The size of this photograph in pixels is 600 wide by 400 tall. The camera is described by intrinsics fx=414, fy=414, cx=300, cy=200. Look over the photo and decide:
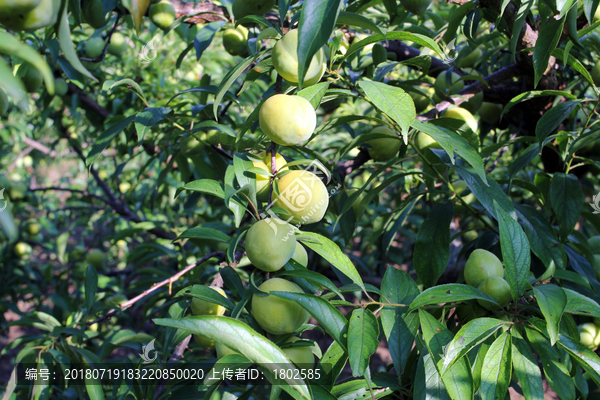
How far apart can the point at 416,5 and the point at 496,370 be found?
724 mm

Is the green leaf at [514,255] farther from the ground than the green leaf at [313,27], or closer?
closer

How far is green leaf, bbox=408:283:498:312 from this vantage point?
1.99 feet

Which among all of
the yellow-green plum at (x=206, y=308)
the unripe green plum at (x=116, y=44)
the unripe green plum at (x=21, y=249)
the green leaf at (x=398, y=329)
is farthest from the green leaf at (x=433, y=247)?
the unripe green plum at (x=21, y=249)

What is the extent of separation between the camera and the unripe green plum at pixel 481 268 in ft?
2.58

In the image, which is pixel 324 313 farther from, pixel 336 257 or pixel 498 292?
pixel 498 292

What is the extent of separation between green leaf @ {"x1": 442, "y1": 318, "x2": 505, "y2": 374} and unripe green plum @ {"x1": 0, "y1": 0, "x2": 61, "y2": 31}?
60 cm

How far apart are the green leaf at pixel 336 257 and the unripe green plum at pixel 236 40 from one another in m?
0.83

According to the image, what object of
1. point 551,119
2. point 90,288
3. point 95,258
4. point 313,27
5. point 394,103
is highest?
point 313,27

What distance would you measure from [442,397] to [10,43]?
0.66 metres

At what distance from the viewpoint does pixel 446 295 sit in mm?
615

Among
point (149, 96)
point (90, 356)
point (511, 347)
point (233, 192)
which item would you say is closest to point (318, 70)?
point (233, 192)

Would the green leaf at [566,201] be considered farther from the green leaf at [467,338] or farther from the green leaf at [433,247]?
the green leaf at [467,338]

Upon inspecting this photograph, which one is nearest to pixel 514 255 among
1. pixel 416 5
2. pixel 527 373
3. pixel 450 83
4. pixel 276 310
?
pixel 527 373

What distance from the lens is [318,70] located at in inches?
25.4
